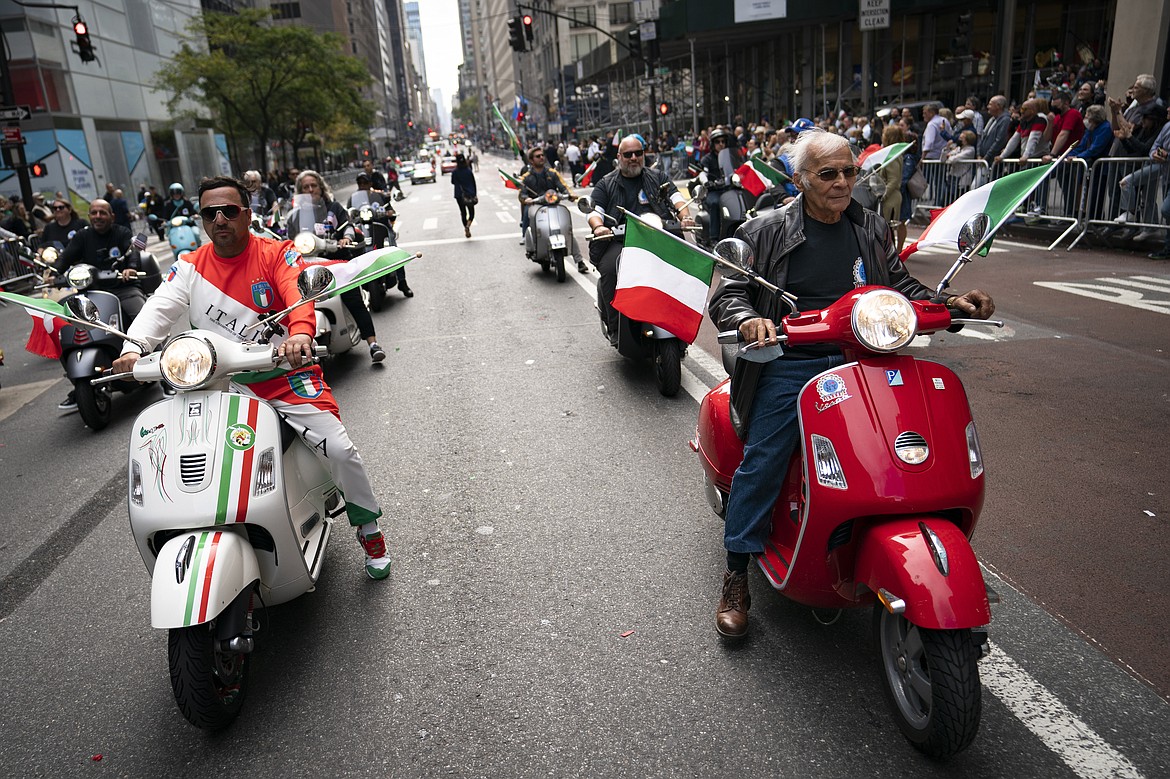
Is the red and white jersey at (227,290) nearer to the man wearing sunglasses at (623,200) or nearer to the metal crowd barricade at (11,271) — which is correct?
the man wearing sunglasses at (623,200)

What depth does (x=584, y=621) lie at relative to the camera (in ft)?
11.8

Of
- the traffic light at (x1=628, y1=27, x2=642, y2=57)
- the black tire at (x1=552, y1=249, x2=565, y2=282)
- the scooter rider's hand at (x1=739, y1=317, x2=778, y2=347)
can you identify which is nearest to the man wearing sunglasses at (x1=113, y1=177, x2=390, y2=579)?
the scooter rider's hand at (x1=739, y1=317, x2=778, y2=347)

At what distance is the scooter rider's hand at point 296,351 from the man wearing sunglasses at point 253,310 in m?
0.18

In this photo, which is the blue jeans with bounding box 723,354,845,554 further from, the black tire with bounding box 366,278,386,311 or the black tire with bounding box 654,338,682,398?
Result: the black tire with bounding box 366,278,386,311

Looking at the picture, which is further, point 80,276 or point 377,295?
point 377,295

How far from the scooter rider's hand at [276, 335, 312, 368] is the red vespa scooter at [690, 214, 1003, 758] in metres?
1.62

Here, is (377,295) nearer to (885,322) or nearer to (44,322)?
(44,322)

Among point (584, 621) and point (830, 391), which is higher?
point (830, 391)

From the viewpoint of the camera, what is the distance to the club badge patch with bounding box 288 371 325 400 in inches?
146

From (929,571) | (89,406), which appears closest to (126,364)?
(929,571)

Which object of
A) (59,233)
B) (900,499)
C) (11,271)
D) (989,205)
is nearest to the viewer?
(900,499)

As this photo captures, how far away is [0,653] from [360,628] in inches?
64.4

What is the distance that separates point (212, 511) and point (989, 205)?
3.10 meters

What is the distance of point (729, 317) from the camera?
3188 millimetres
